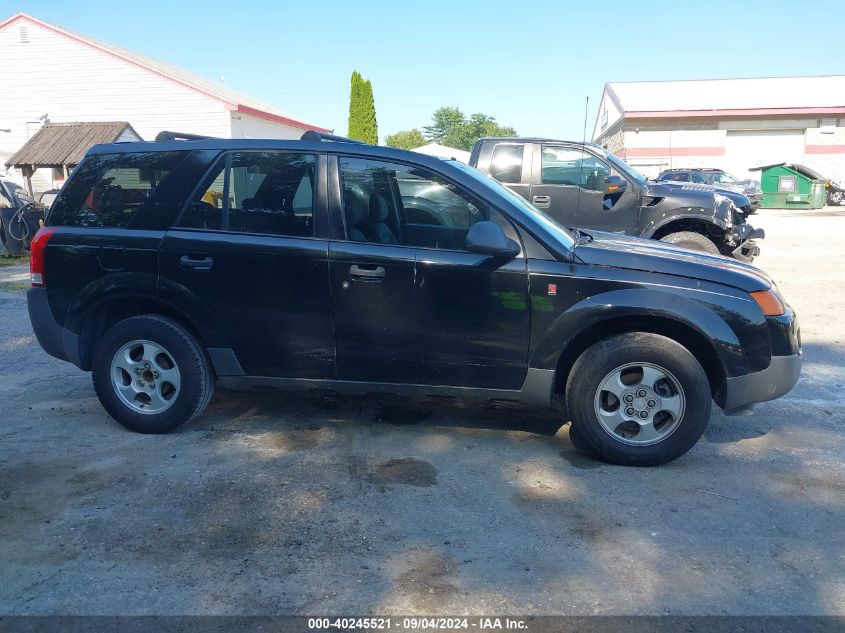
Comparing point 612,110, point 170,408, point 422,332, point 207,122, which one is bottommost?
point 170,408

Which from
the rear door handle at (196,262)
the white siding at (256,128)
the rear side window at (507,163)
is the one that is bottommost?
the rear door handle at (196,262)

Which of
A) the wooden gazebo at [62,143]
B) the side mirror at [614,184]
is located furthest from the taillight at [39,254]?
the wooden gazebo at [62,143]

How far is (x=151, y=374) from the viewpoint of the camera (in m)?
4.73

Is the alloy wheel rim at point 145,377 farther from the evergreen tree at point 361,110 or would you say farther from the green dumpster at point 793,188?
the green dumpster at point 793,188

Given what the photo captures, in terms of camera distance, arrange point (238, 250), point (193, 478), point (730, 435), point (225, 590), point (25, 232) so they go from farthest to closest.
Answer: point (25, 232), point (730, 435), point (238, 250), point (193, 478), point (225, 590)

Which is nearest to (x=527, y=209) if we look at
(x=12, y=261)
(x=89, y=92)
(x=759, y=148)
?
(x=12, y=261)

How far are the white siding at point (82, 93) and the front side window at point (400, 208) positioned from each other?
1950cm

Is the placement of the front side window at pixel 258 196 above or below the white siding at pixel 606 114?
below

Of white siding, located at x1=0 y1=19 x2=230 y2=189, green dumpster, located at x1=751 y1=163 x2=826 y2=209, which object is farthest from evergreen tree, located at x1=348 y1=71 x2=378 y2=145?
green dumpster, located at x1=751 y1=163 x2=826 y2=209

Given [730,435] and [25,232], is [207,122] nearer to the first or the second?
[25,232]

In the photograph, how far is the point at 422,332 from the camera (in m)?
4.39

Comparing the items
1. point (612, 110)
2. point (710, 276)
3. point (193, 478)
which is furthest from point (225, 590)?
point (612, 110)

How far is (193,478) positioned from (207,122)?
2074 cm

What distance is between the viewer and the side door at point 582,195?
9.48 meters
